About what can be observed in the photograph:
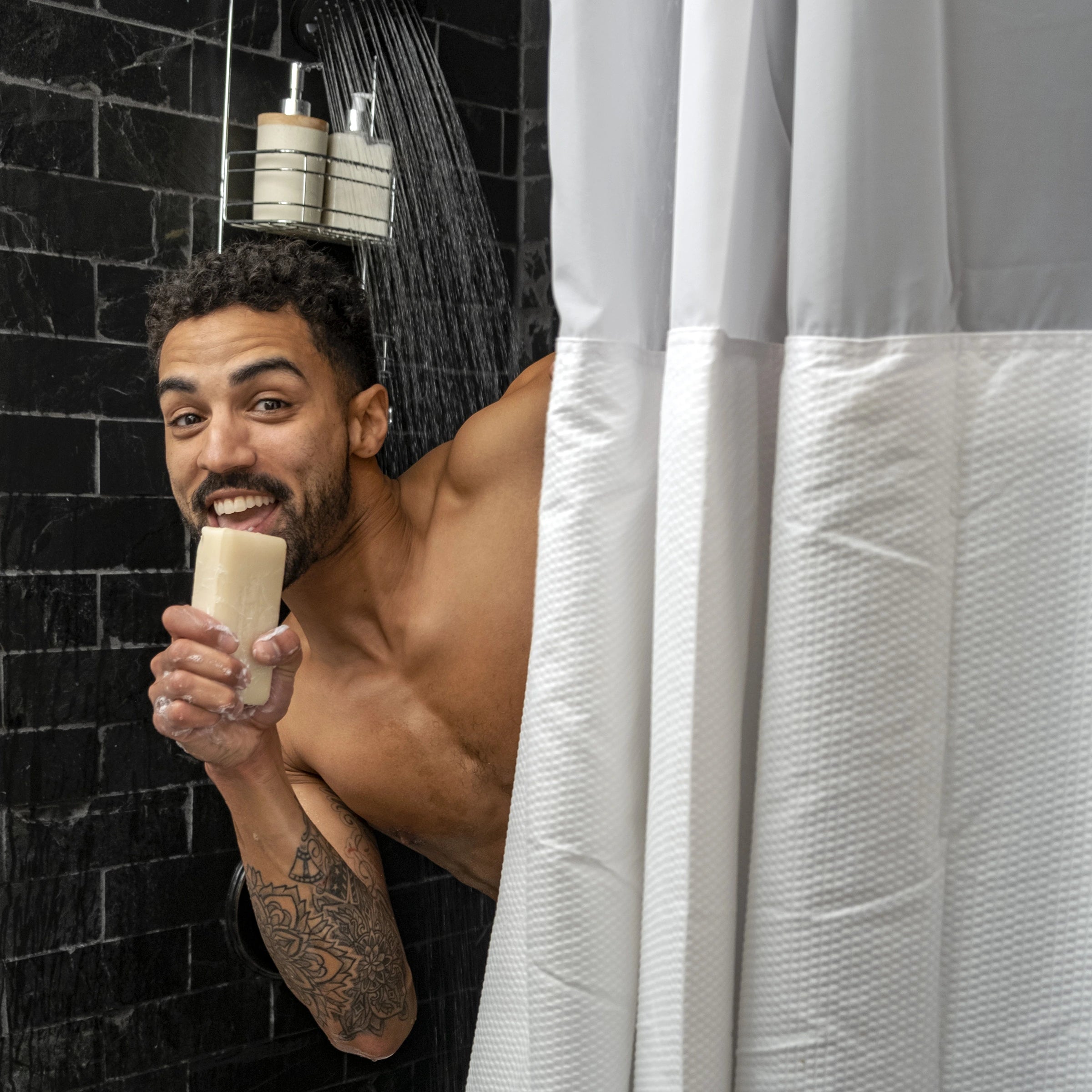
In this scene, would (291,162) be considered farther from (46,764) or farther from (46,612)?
(46,764)

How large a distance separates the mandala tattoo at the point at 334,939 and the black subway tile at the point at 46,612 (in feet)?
1.71

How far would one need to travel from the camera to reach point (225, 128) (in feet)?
5.62

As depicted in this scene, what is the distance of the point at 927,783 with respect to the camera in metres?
0.55

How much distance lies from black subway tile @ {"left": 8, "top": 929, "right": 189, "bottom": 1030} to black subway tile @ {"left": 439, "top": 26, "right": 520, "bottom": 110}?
5.01 feet

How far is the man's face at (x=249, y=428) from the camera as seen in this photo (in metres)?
1.40

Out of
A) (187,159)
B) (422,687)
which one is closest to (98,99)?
(187,159)

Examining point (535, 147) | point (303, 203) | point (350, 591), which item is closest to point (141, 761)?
point (350, 591)

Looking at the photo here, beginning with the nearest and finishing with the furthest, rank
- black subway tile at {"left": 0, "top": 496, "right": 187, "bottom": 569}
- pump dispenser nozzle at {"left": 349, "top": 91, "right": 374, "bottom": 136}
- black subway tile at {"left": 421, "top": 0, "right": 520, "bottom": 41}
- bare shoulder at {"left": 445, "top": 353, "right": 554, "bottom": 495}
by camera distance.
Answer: bare shoulder at {"left": 445, "top": 353, "right": 554, "bottom": 495}, black subway tile at {"left": 0, "top": 496, "right": 187, "bottom": 569}, pump dispenser nozzle at {"left": 349, "top": 91, "right": 374, "bottom": 136}, black subway tile at {"left": 421, "top": 0, "right": 520, "bottom": 41}

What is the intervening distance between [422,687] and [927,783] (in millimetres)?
1126

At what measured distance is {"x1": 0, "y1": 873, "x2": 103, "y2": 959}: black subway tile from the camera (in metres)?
1.65

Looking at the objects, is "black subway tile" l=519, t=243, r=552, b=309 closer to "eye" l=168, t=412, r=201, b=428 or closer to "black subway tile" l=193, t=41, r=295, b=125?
"black subway tile" l=193, t=41, r=295, b=125

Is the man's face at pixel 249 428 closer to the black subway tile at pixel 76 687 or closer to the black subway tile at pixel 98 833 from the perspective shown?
the black subway tile at pixel 76 687

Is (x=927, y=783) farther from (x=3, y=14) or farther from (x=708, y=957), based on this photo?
(x=3, y=14)

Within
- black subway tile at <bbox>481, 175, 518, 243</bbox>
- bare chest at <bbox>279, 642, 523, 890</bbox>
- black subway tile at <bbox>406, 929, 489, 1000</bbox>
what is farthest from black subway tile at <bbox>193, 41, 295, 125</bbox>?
black subway tile at <bbox>406, 929, 489, 1000</bbox>
